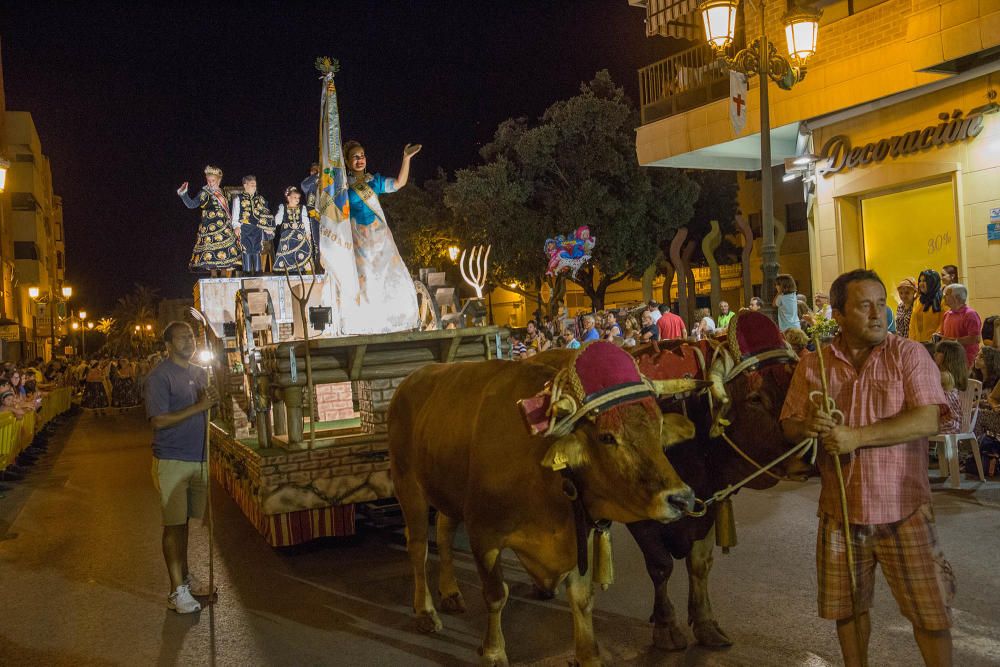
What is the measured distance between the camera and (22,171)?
1880 inches

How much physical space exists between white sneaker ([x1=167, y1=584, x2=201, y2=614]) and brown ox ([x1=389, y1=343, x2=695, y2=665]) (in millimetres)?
1685

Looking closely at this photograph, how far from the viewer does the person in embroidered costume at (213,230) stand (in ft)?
49.7

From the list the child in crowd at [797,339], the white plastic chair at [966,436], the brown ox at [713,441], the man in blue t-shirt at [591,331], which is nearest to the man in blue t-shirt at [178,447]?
the brown ox at [713,441]

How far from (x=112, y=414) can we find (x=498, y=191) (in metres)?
15.0

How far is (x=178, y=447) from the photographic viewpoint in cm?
629

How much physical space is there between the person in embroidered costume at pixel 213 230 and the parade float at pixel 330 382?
3.10 metres

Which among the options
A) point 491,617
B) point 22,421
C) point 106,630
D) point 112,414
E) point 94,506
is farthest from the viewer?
point 112,414

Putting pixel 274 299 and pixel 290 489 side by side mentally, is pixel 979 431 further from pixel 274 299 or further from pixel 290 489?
pixel 274 299

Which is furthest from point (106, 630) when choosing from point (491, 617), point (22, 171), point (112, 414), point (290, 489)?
point (22, 171)

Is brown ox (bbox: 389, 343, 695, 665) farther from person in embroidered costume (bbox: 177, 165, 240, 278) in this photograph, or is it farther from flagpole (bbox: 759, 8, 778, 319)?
person in embroidered costume (bbox: 177, 165, 240, 278)

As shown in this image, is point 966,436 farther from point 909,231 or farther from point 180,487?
point 180,487

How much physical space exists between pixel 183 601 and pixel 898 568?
486 centimetres

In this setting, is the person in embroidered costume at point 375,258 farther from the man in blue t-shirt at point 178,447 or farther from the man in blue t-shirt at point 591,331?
the man in blue t-shirt at point 178,447

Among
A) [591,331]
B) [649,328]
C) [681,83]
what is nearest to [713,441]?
[649,328]
